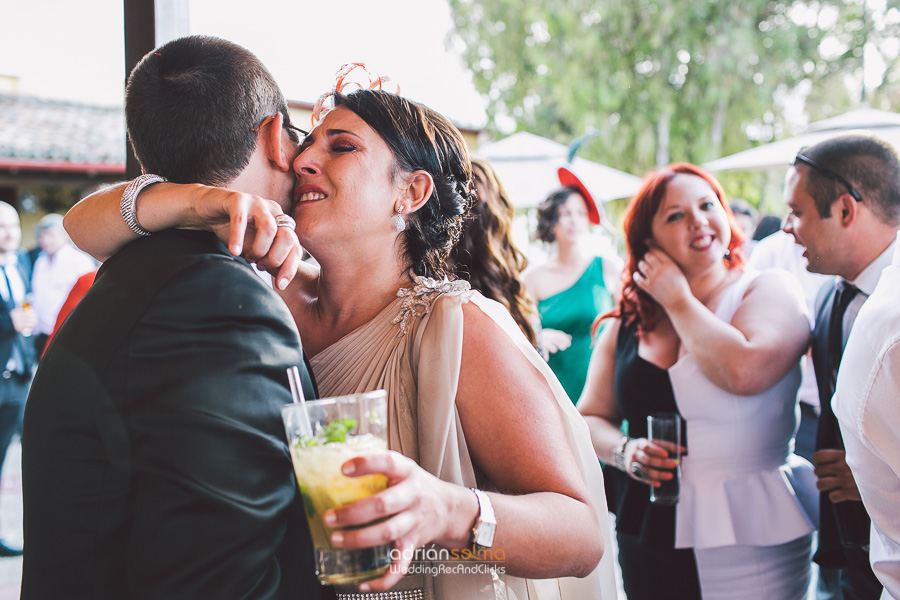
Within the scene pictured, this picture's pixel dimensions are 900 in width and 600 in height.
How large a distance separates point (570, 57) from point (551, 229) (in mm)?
10335

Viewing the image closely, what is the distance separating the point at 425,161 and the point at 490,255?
1.36 metres

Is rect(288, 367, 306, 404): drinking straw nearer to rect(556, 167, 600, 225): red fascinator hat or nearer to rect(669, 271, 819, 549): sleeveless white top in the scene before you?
rect(669, 271, 819, 549): sleeveless white top

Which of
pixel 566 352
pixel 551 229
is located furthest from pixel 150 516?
pixel 551 229

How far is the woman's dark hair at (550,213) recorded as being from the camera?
17.2ft

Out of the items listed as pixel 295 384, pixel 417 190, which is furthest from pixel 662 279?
Answer: pixel 295 384

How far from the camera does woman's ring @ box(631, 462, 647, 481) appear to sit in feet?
8.39

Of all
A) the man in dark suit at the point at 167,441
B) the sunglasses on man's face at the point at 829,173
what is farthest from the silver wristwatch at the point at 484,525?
the sunglasses on man's face at the point at 829,173

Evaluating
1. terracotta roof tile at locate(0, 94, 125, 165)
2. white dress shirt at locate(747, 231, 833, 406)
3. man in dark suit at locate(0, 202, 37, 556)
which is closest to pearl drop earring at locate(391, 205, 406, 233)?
white dress shirt at locate(747, 231, 833, 406)

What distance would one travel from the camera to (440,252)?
7.00 feet

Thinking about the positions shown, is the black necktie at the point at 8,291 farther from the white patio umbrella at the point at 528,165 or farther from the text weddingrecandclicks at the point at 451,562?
the text weddingrecandclicks at the point at 451,562

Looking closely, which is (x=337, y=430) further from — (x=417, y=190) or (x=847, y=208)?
(x=847, y=208)

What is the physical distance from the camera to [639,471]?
258 cm

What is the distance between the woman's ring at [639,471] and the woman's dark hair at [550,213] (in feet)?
9.41

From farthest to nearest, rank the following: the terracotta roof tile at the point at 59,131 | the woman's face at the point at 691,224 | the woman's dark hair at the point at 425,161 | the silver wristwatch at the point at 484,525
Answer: the terracotta roof tile at the point at 59,131 → the woman's face at the point at 691,224 → the woman's dark hair at the point at 425,161 → the silver wristwatch at the point at 484,525
